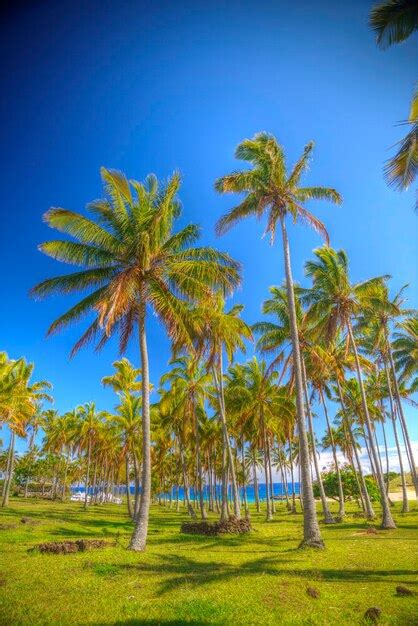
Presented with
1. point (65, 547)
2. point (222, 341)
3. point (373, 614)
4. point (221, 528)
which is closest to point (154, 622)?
point (373, 614)

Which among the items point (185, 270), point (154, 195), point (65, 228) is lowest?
point (185, 270)

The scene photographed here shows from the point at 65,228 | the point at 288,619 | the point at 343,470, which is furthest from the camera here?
the point at 343,470

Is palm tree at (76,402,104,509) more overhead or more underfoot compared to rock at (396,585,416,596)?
more overhead

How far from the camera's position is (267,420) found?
100 feet

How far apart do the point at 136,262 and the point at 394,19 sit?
10909mm

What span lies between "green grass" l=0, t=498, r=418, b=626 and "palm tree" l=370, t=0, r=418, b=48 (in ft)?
40.9

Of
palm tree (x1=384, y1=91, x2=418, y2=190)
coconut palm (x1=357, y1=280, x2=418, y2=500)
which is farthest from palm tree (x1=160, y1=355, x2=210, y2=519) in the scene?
palm tree (x1=384, y1=91, x2=418, y2=190)

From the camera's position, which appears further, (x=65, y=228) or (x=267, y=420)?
(x=267, y=420)

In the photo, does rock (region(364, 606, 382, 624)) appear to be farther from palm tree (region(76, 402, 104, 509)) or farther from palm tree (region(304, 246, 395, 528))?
palm tree (region(76, 402, 104, 509))

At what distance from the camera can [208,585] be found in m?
7.93

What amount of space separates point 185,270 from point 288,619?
1170 centimetres

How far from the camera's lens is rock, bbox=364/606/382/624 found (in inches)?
221

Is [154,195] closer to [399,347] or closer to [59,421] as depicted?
[399,347]

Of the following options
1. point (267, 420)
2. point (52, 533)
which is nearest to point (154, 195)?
point (52, 533)
